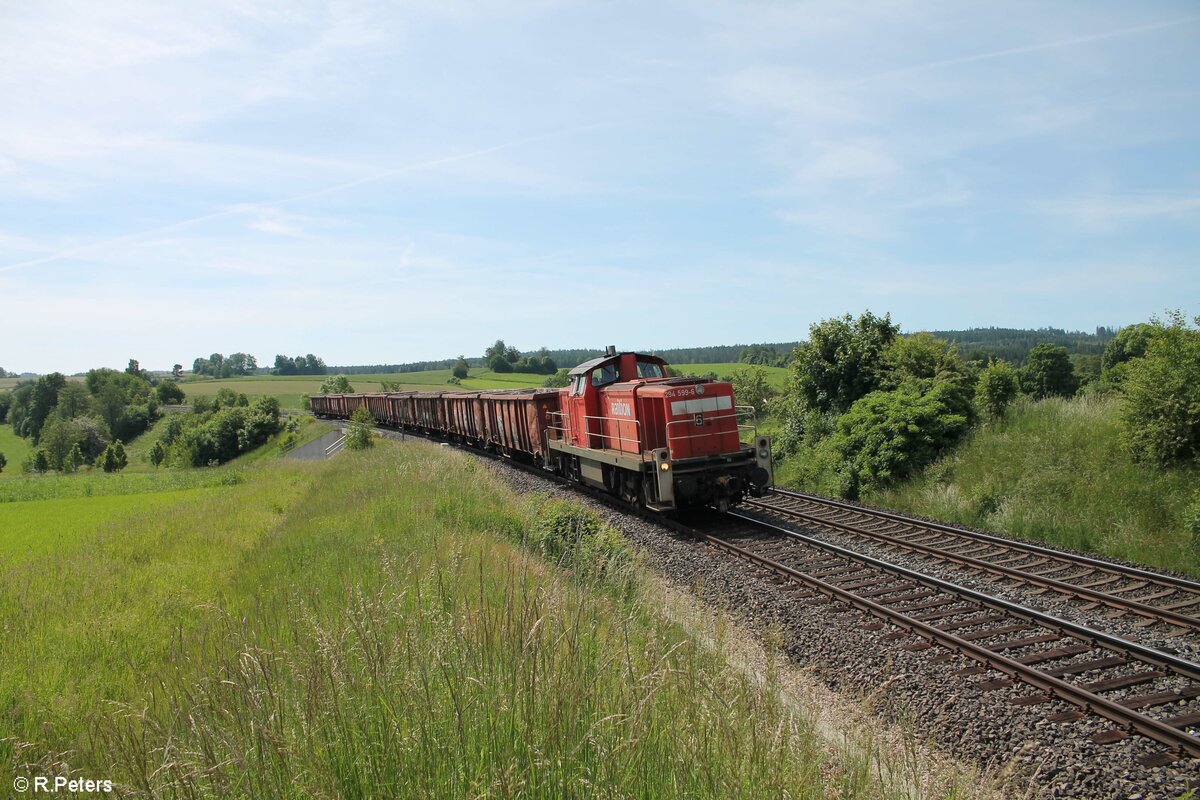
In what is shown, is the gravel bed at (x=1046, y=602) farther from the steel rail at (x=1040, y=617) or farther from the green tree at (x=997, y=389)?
the green tree at (x=997, y=389)

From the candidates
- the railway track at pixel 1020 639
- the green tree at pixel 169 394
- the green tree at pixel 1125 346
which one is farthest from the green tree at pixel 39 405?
the green tree at pixel 1125 346

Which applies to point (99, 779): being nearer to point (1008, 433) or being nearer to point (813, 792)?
point (813, 792)

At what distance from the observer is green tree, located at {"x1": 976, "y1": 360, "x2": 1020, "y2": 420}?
56.7 feet

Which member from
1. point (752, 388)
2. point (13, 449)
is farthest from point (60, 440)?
point (752, 388)

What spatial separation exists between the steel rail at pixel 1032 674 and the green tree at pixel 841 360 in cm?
1320

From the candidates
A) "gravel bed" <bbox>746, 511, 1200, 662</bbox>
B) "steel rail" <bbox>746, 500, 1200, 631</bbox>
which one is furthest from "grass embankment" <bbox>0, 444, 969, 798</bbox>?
"steel rail" <bbox>746, 500, 1200, 631</bbox>

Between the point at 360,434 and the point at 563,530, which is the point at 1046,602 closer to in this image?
the point at 563,530

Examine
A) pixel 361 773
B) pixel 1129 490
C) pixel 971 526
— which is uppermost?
pixel 361 773

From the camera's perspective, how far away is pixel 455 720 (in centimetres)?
315

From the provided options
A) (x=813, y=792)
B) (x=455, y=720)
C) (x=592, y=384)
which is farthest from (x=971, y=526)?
(x=455, y=720)

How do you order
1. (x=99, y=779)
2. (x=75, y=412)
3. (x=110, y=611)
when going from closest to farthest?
(x=99, y=779), (x=110, y=611), (x=75, y=412)

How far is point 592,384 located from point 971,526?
342 inches

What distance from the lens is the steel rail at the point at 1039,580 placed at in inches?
303

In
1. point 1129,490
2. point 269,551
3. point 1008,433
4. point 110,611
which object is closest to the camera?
point 110,611
